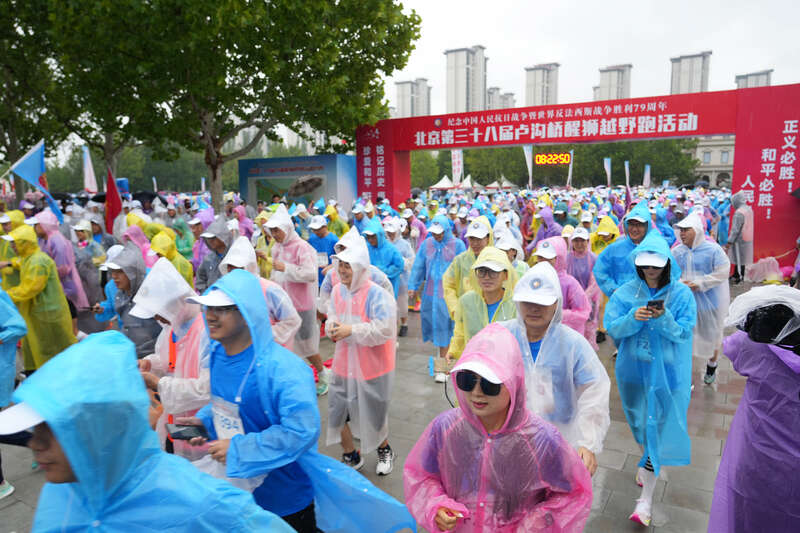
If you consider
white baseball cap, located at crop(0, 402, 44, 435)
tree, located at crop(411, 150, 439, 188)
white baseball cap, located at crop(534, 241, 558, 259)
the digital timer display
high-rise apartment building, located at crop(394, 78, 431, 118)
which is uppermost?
high-rise apartment building, located at crop(394, 78, 431, 118)

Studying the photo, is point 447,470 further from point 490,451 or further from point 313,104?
point 313,104

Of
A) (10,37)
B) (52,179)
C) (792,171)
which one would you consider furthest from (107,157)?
(52,179)

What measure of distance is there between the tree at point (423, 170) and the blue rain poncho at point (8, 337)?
62.6 m

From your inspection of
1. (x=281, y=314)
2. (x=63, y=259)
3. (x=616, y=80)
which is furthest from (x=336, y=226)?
(x=616, y=80)

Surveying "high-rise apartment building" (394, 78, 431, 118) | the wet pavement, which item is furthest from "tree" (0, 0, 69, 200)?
"high-rise apartment building" (394, 78, 431, 118)

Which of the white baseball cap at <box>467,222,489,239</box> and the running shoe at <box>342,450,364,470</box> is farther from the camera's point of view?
the white baseball cap at <box>467,222,489,239</box>

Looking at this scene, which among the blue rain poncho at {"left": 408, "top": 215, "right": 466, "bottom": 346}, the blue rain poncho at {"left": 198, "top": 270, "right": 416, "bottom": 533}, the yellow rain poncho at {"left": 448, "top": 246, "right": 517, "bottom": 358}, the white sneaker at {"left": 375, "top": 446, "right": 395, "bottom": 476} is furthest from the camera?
the blue rain poncho at {"left": 408, "top": 215, "right": 466, "bottom": 346}

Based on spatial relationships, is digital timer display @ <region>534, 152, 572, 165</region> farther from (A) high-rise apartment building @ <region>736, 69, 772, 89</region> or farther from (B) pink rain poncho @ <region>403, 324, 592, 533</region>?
(A) high-rise apartment building @ <region>736, 69, 772, 89</region>

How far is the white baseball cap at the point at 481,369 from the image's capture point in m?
2.04

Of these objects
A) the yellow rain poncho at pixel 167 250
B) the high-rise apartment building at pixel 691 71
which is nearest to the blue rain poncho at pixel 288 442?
the yellow rain poncho at pixel 167 250

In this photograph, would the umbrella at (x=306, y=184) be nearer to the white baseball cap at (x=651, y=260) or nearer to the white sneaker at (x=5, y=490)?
the white sneaker at (x=5, y=490)

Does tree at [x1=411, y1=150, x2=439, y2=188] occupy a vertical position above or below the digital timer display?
above

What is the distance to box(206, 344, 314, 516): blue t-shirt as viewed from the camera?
258cm

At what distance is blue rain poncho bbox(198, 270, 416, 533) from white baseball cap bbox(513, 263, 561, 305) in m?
1.30
